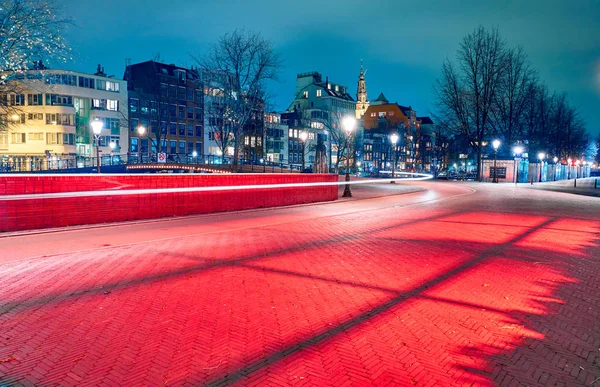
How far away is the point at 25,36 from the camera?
18031mm

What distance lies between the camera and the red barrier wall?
11.2 m

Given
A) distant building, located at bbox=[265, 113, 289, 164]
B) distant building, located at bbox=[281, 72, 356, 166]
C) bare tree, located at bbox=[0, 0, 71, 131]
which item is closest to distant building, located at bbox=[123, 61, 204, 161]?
distant building, located at bbox=[265, 113, 289, 164]

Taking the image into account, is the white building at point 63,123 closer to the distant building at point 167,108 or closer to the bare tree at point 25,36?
the distant building at point 167,108

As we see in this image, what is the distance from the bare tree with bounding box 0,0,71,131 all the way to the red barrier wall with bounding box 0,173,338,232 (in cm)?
987

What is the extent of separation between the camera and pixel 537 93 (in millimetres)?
63750

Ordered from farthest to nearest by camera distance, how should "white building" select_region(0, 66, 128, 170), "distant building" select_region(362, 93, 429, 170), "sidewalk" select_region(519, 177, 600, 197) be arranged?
"distant building" select_region(362, 93, 429, 170) < "white building" select_region(0, 66, 128, 170) < "sidewalk" select_region(519, 177, 600, 197)

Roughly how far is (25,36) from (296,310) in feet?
63.5

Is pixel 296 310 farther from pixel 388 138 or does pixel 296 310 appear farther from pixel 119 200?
pixel 388 138

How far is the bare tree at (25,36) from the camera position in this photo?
17656mm

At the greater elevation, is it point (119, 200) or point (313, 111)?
point (313, 111)

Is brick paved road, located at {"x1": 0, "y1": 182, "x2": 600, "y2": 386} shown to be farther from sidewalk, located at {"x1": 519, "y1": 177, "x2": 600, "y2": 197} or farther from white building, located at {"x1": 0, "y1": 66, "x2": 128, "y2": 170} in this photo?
white building, located at {"x1": 0, "y1": 66, "x2": 128, "y2": 170}

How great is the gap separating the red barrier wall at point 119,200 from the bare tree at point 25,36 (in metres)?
9.87

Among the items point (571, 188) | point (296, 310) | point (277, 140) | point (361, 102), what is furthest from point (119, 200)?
point (361, 102)

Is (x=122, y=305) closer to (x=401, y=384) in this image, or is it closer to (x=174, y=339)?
(x=174, y=339)
